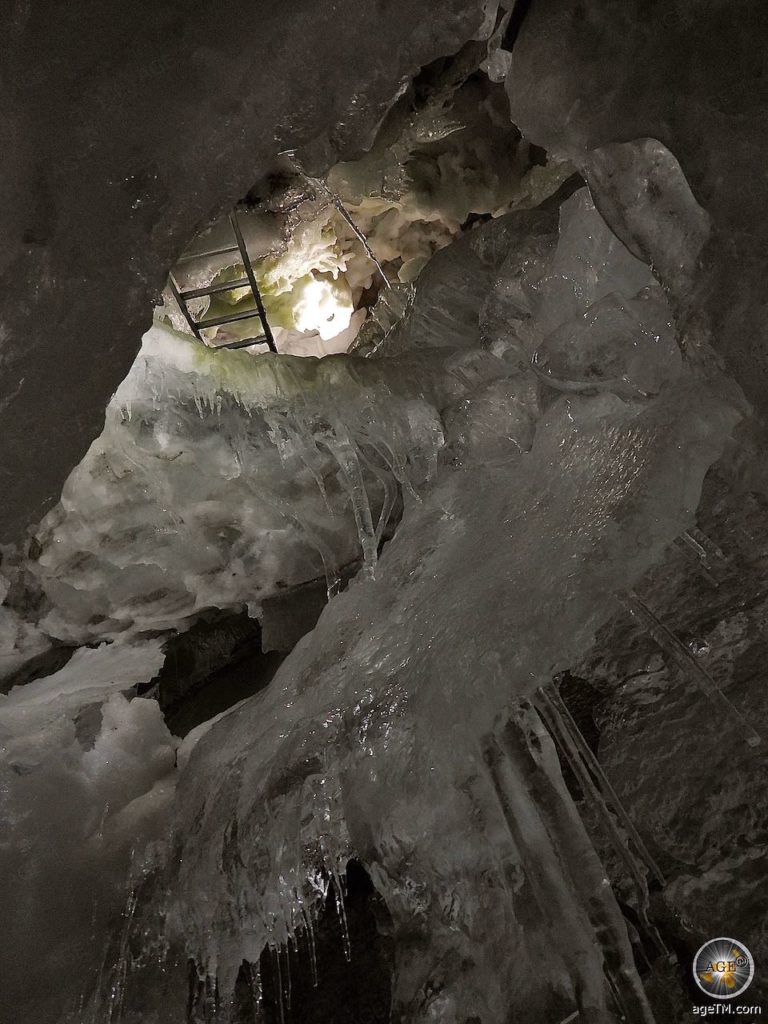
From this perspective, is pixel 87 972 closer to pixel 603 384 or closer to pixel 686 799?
pixel 686 799

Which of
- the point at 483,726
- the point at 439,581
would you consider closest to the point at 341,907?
the point at 483,726

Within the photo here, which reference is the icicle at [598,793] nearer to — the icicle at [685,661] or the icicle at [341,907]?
the icicle at [685,661]

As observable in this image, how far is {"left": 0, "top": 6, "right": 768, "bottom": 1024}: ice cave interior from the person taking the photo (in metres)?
1.81

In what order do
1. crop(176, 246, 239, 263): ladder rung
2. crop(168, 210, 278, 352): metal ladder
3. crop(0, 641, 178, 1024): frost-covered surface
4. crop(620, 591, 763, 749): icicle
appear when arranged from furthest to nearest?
crop(176, 246, 239, 263): ladder rung, crop(168, 210, 278, 352): metal ladder, crop(0, 641, 178, 1024): frost-covered surface, crop(620, 591, 763, 749): icicle

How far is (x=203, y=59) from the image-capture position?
5.92 ft

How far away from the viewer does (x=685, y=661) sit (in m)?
2.00

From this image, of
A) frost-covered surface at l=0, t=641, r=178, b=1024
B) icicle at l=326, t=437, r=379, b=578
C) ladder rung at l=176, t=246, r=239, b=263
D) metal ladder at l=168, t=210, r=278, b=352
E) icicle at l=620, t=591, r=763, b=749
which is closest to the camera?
icicle at l=620, t=591, r=763, b=749

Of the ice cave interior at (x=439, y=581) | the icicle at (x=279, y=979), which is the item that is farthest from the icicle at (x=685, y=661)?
the icicle at (x=279, y=979)

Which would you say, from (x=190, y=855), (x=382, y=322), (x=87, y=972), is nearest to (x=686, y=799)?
(x=190, y=855)

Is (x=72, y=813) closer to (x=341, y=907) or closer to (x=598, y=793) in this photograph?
(x=341, y=907)

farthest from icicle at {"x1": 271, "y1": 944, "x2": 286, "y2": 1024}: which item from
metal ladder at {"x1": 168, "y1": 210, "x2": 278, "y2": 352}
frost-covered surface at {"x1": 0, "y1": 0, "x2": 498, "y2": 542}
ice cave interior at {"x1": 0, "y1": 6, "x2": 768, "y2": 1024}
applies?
metal ladder at {"x1": 168, "y1": 210, "x2": 278, "y2": 352}

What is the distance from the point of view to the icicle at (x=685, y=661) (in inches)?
73.0

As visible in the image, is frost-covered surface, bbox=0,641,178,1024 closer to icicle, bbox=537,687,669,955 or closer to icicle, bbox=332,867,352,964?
icicle, bbox=332,867,352,964

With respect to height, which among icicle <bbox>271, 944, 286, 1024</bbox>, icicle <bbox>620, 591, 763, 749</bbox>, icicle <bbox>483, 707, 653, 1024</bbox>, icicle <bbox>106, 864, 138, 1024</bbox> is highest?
icicle <bbox>620, 591, 763, 749</bbox>
